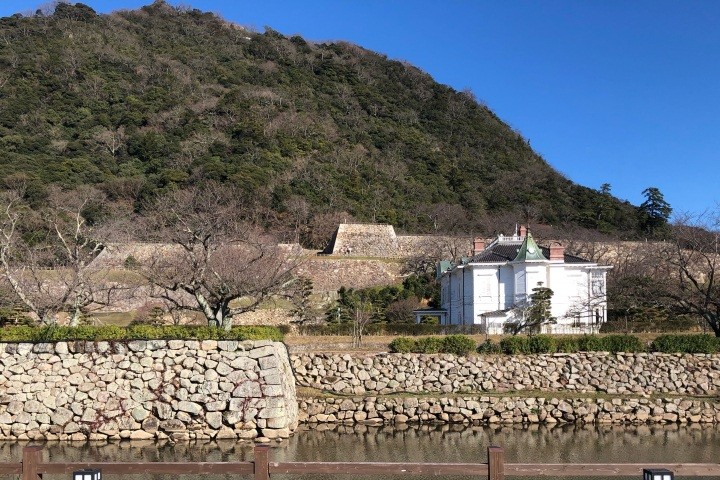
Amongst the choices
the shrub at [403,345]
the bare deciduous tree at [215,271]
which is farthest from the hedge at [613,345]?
the bare deciduous tree at [215,271]

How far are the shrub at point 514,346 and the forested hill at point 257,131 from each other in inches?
1557

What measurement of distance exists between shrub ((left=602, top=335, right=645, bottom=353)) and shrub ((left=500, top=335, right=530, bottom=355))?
2.49 metres

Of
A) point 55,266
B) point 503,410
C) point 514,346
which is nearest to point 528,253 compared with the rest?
point 514,346

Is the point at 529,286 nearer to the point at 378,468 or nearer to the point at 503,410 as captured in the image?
the point at 503,410

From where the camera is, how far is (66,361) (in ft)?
52.7

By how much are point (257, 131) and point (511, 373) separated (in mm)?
61476

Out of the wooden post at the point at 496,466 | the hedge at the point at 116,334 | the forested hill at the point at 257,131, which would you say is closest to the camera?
the wooden post at the point at 496,466

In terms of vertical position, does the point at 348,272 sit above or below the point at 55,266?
above

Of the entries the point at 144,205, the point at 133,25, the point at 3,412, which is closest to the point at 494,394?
the point at 3,412

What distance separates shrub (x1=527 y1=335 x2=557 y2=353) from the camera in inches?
808

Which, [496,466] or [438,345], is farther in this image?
[438,345]

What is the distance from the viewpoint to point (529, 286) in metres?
29.8

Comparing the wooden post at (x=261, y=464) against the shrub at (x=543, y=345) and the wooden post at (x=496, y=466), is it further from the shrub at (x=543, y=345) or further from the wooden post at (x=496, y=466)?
the shrub at (x=543, y=345)

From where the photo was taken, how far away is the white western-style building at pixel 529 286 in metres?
29.7
